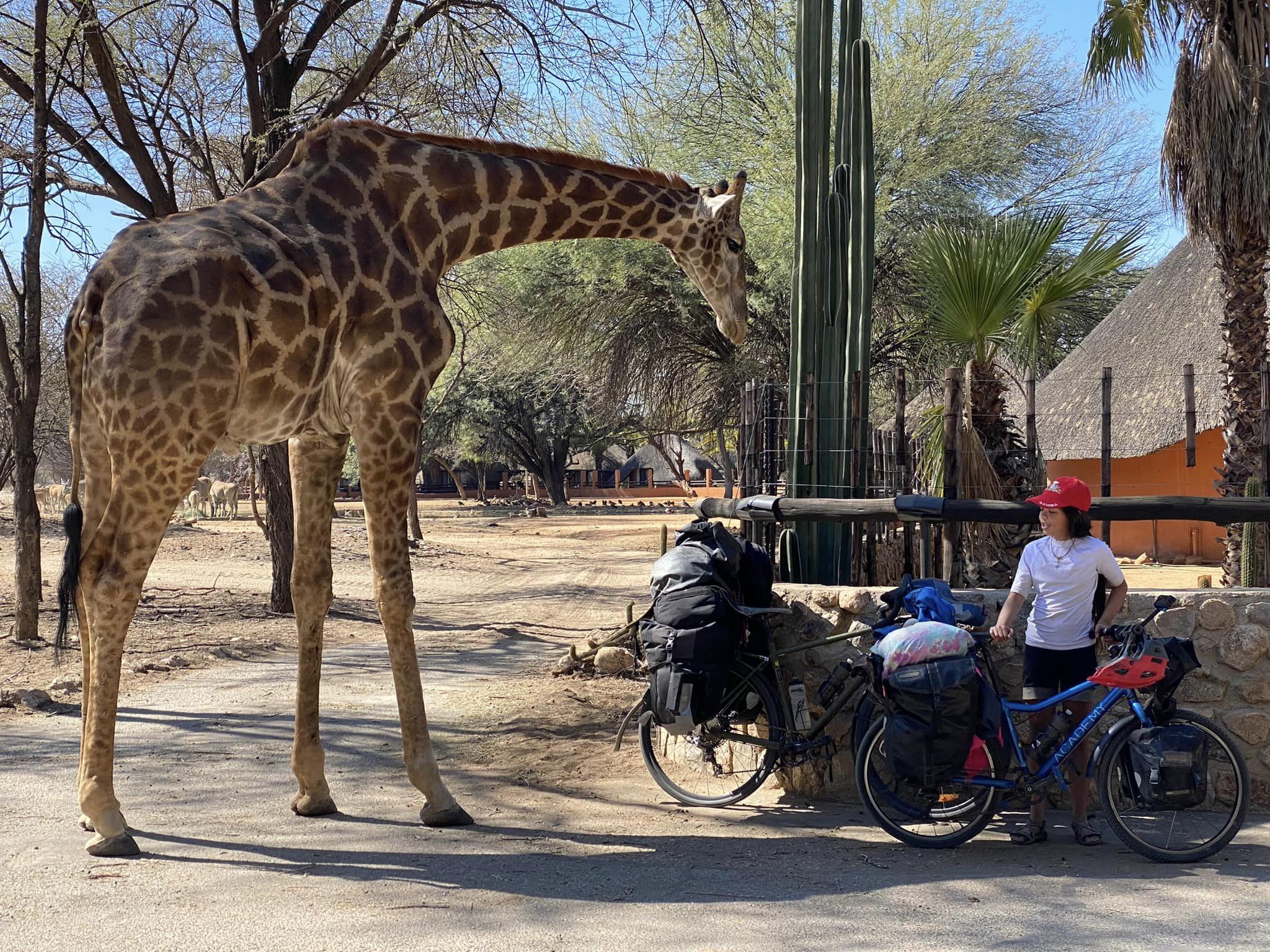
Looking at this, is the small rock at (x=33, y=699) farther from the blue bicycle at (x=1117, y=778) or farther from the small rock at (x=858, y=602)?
the blue bicycle at (x=1117, y=778)

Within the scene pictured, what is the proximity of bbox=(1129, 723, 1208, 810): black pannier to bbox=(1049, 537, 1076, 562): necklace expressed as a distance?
0.88 meters

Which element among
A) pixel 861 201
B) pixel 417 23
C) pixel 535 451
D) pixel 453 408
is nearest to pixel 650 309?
pixel 417 23

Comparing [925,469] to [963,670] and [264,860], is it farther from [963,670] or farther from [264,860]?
[264,860]

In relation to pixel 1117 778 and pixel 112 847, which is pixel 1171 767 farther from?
pixel 112 847

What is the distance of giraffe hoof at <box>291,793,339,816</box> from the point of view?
5762 millimetres

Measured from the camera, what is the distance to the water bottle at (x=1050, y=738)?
540 cm

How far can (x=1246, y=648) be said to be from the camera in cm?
589

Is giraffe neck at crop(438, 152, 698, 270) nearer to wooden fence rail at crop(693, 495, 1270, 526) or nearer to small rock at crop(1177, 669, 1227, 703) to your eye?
wooden fence rail at crop(693, 495, 1270, 526)

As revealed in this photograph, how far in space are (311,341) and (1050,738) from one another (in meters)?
4.08

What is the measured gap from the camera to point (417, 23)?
11180 mm

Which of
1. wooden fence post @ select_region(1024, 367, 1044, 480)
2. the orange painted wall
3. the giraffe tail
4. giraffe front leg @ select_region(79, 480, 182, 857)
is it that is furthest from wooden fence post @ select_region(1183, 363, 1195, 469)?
the orange painted wall

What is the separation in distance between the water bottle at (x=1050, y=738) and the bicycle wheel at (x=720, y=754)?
1.22 metres

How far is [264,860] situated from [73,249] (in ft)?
28.7

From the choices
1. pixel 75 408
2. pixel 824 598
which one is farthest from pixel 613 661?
pixel 75 408
